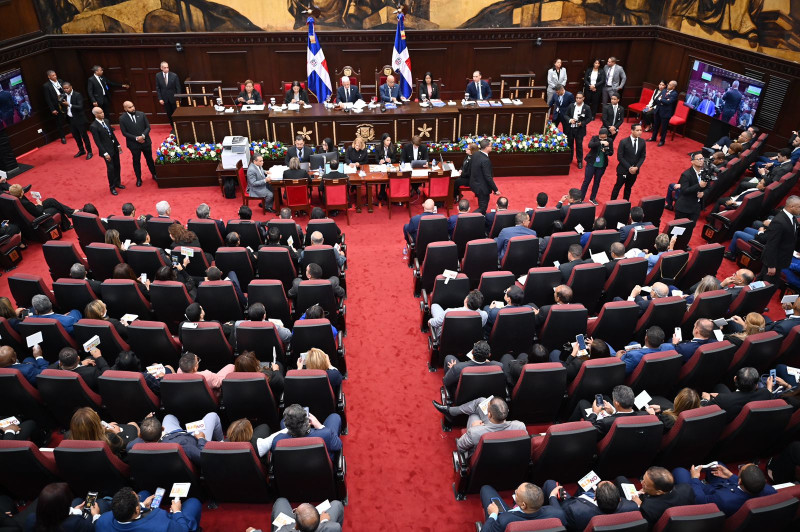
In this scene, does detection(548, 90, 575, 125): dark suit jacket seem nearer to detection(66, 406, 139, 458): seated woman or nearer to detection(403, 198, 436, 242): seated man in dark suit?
detection(403, 198, 436, 242): seated man in dark suit

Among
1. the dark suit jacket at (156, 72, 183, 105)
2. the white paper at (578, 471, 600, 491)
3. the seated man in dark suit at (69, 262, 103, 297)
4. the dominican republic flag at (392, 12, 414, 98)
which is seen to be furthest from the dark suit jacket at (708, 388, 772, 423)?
the dark suit jacket at (156, 72, 183, 105)

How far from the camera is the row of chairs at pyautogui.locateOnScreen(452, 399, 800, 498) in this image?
4754 mm

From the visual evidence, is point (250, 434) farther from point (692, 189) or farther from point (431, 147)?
point (431, 147)

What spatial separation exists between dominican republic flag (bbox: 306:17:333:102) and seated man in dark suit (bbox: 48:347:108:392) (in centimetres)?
903

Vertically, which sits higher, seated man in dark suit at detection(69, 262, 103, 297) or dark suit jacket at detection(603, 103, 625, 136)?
dark suit jacket at detection(603, 103, 625, 136)

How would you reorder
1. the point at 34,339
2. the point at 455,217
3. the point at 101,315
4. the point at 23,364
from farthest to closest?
the point at 455,217 < the point at 101,315 < the point at 34,339 < the point at 23,364

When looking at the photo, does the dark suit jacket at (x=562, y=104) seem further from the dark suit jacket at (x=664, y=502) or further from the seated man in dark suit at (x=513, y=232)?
the dark suit jacket at (x=664, y=502)

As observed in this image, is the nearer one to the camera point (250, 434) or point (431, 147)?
point (250, 434)

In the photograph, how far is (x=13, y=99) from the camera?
13016 millimetres

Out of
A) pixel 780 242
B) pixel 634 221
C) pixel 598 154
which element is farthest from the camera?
pixel 598 154

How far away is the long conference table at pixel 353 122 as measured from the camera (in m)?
12.1

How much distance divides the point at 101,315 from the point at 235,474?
2.93 meters

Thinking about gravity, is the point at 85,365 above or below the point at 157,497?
above

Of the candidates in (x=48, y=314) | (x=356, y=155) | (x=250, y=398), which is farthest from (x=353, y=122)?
(x=250, y=398)
